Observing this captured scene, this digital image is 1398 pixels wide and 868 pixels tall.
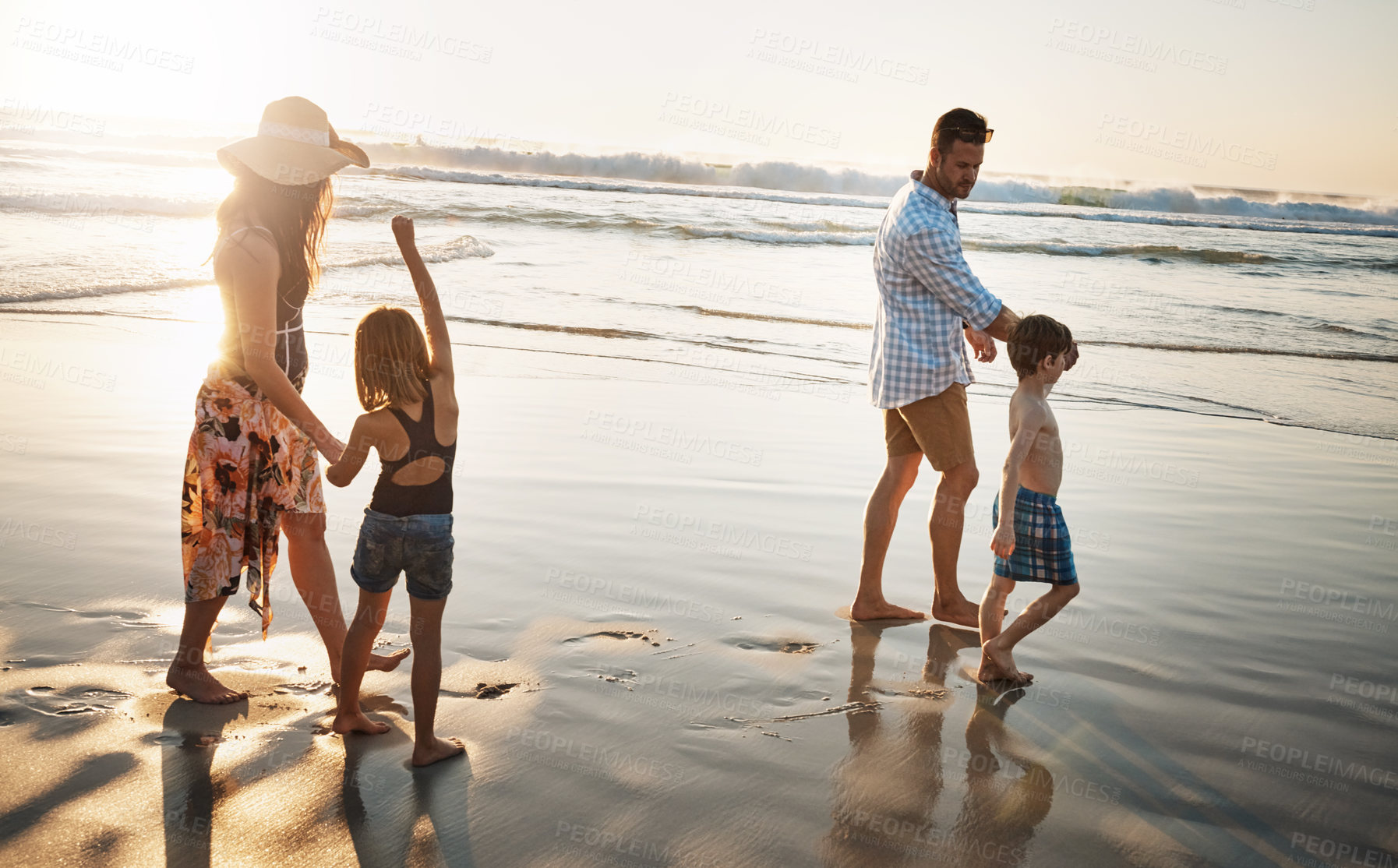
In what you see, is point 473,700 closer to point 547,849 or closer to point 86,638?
point 547,849

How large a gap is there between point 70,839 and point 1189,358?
11.8 metres

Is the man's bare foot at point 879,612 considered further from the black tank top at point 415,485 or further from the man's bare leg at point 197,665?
the man's bare leg at point 197,665

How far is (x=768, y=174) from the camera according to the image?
3912 centimetres

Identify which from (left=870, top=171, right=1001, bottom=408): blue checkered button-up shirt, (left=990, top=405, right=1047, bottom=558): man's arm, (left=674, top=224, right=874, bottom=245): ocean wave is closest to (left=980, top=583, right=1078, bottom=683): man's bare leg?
(left=990, top=405, right=1047, bottom=558): man's arm

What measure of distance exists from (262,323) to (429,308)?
547 millimetres

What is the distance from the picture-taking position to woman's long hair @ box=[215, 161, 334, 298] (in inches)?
121

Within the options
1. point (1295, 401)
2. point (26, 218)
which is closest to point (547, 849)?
point (1295, 401)

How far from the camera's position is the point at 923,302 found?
4.14 metres

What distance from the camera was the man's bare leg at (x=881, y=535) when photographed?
13.6ft

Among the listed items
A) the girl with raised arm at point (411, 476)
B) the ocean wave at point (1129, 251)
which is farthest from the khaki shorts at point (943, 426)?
the ocean wave at point (1129, 251)

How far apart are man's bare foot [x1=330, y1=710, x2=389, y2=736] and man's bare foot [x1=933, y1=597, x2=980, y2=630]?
2272 millimetres

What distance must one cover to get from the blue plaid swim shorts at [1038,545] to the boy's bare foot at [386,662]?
209cm

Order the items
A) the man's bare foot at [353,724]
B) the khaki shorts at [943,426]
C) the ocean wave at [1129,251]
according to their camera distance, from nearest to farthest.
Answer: the man's bare foot at [353,724]
the khaki shorts at [943,426]
the ocean wave at [1129,251]

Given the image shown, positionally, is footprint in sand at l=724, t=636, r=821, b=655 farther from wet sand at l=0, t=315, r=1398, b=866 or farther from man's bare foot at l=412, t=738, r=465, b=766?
man's bare foot at l=412, t=738, r=465, b=766
